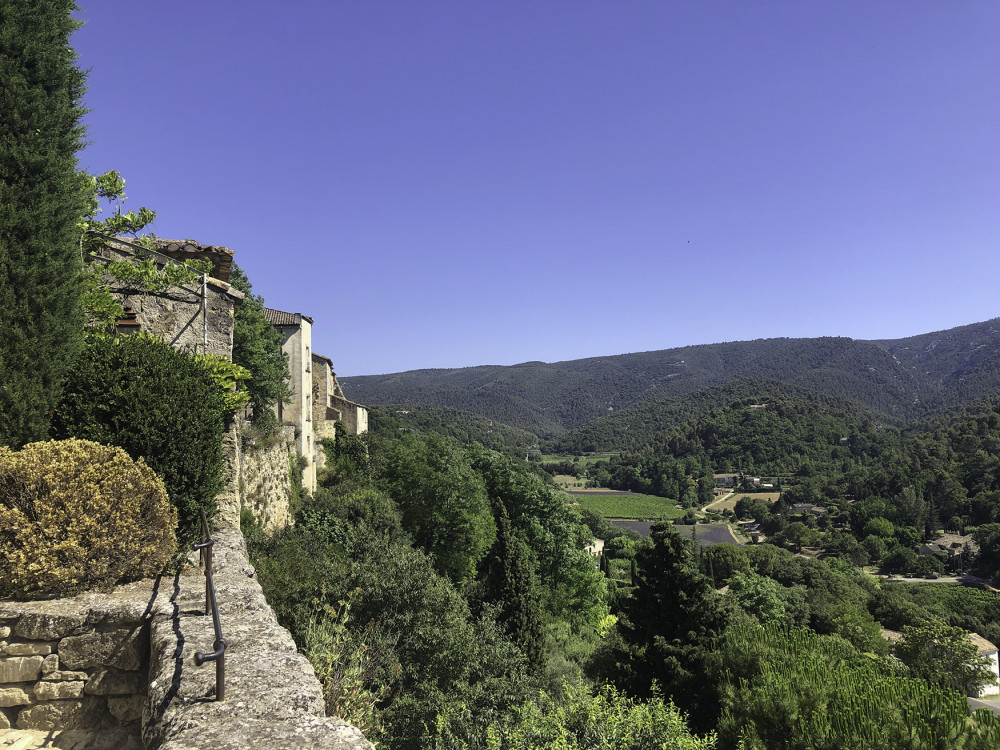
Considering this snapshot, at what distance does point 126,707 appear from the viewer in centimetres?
411

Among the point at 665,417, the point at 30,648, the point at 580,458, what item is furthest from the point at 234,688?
the point at 665,417

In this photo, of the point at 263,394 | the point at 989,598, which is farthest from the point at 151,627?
the point at 989,598

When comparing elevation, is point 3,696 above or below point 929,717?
above

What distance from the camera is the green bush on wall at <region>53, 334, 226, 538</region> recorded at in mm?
6023

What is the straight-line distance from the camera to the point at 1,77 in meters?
5.93

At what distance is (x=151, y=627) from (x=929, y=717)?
34.3ft

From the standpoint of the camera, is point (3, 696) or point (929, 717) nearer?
point (3, 696)

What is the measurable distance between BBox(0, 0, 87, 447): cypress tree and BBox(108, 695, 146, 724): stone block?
10.5ft

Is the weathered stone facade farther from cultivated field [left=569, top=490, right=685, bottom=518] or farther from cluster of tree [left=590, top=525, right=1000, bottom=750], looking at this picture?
cultivated field [left=569, top=490, right=685, bottom=518]

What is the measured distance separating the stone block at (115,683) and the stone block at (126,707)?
0.04 m

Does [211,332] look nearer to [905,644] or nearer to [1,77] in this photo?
[1,77]

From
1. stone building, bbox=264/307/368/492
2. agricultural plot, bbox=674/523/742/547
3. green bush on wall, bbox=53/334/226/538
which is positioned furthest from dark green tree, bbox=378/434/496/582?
agricultural plot, bbox=674/523/742/547

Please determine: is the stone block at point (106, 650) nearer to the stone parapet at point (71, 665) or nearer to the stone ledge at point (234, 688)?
the stone parapet at point (71, 665)

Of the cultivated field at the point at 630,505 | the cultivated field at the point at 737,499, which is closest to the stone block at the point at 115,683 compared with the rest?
the cultivated field at the point at 630,505
